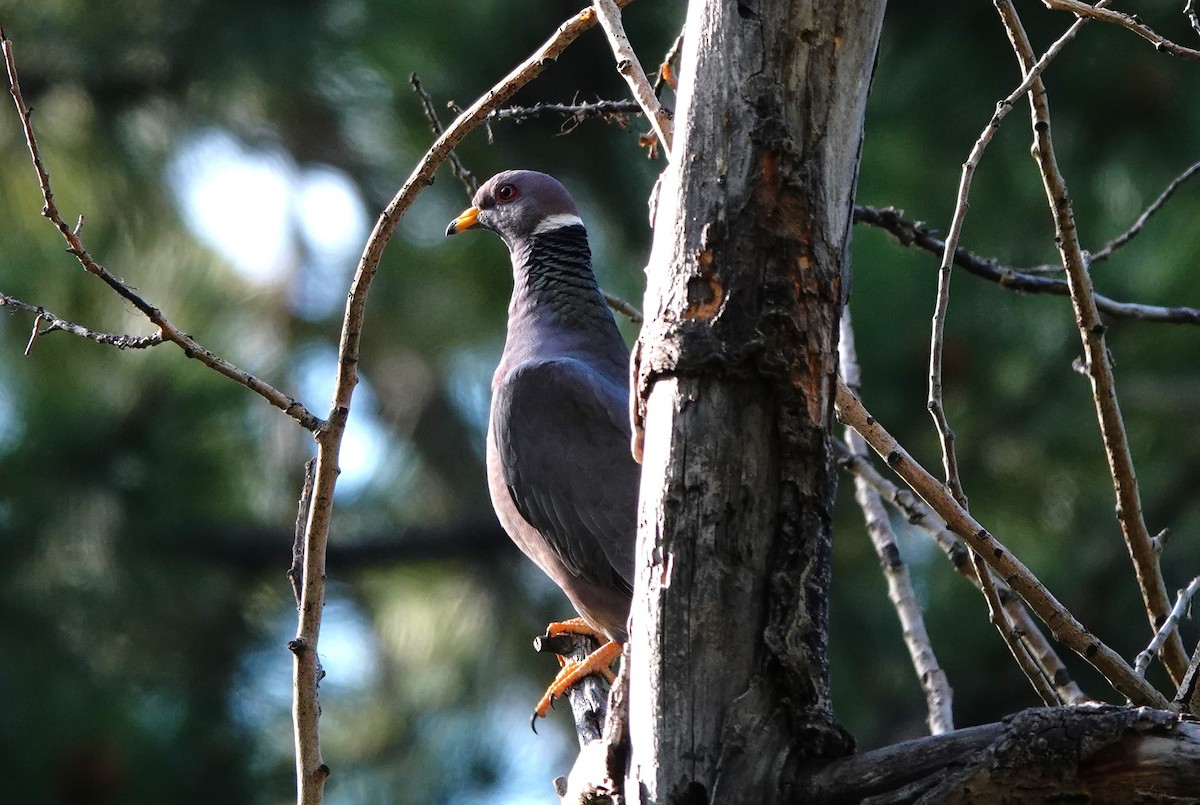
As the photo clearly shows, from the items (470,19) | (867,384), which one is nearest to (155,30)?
(470,19)

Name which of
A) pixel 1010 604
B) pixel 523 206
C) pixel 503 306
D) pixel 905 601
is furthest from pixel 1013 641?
pixel 503 306

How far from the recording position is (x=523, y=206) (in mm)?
4109

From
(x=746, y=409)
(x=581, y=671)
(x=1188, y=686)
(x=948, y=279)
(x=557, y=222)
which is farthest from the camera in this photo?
(x=557, y=222)

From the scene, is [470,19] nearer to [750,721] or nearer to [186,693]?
[186,693]

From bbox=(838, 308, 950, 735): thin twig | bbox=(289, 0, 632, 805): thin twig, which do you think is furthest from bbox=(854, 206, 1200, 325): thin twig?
bbox=(289, 0, 632, 805): thin twig

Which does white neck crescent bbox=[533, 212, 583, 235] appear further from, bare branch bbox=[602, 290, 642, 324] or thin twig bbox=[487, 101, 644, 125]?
thin twig bbox=[487, 101, 644, 125]

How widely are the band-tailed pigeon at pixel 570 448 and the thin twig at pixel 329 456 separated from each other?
131 cm

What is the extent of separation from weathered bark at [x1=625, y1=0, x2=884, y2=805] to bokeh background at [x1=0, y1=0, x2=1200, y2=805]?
440 cm

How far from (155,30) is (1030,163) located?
15.0ft

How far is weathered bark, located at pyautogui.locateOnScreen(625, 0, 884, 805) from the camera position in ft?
5.86

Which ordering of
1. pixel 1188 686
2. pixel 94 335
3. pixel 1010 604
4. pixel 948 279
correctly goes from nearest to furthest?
pixel 1188 686
pixel 94 335
pixel 948 279
pixel 1010 604

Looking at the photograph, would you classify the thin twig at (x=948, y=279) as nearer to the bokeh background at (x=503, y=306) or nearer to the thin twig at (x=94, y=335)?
the thin twig at (x=94, y=335)

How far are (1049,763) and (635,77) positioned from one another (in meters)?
1.14

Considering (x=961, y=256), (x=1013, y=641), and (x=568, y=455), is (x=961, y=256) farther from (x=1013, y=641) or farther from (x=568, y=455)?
(x=568, y=455)
